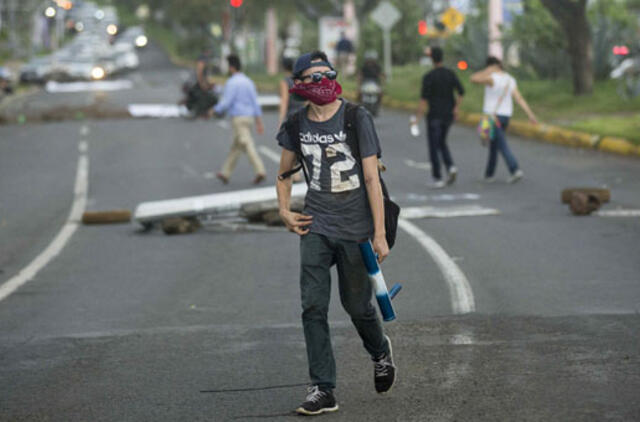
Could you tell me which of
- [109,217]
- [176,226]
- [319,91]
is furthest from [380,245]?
[109,217]

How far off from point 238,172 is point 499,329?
1399 cm

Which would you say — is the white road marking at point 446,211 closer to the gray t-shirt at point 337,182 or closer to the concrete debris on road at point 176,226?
the concrete debris on road at point 176,226

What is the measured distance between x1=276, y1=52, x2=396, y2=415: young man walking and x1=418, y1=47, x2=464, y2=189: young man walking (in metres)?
11.9

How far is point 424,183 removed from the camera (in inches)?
763

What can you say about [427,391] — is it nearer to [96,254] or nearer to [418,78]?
[96,254]

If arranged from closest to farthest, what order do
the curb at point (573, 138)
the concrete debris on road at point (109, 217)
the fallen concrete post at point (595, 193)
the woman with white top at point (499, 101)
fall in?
the fallen concrete post at point (595, 193)
the concrete debris on road at point (109, 217)
the woman with white top at point (499, 101)
the curb at point (573, 138)

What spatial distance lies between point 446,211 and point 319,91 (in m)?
9.34

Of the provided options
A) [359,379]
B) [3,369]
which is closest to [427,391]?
[359,379]

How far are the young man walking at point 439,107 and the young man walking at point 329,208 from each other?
11907 millimetres

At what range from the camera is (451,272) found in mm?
11320

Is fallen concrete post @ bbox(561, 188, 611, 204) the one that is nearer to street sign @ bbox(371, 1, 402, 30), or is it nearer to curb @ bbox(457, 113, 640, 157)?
curb @ bbox(457, 113, 640, 157)

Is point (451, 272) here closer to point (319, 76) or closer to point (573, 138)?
point (319, 76)

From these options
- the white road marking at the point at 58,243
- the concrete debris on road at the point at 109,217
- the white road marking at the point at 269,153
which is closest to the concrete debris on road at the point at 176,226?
the white road marking at the point at 58,243

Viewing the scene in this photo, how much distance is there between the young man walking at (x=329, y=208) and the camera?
21.8ft
